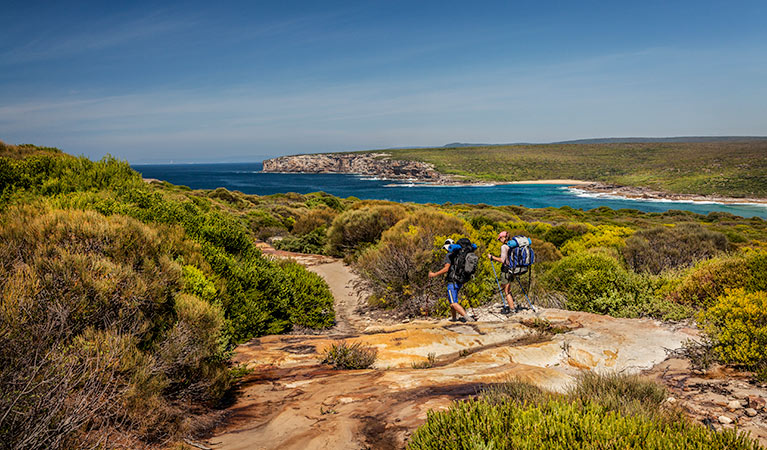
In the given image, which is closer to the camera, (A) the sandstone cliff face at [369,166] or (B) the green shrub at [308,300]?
(B) the green shrub at [308,300]

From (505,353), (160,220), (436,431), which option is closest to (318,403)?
(436,431)

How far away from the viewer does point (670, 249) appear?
12438mm

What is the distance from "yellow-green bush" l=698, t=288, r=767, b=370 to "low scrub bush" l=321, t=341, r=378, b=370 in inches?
171

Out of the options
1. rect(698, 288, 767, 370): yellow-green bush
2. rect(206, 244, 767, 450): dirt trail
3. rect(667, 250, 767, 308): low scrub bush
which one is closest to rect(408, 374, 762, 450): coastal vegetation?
rect(206, 244, 767, 450): dirt trail

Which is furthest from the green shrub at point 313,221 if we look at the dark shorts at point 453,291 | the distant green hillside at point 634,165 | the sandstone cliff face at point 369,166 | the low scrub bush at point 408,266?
the sandstone cliff face at point 369,166

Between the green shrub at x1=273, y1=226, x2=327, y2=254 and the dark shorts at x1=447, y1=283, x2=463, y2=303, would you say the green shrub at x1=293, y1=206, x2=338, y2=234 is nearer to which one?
the green shrub at x1=273, y1=226, x2=327, y2=254

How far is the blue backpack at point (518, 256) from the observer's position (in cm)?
774

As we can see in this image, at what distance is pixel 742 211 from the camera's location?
61.2 meters

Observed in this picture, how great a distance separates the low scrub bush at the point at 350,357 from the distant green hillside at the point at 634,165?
103091 mm

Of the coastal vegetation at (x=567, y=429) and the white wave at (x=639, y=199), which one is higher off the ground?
the coastal vegetation at (x=567, y=429)

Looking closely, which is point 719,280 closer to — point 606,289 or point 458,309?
point 606,289

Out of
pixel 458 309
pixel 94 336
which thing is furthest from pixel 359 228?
Result: pixel 94 336

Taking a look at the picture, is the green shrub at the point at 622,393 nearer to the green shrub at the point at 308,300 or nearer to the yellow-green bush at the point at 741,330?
the yellow-green bush at the point at 741,330

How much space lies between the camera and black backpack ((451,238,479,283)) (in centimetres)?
736
